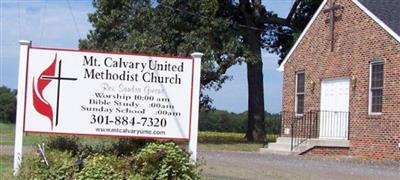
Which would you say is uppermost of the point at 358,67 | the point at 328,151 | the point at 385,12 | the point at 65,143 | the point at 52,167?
the point at 385,12

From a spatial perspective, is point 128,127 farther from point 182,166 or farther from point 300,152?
point 300,152

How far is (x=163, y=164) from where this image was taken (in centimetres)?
834

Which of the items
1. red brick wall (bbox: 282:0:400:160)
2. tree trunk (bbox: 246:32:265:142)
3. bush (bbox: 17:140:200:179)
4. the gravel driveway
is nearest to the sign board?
bush (bbox: 17:140:200:179)

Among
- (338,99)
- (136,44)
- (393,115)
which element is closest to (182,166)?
(393,115)

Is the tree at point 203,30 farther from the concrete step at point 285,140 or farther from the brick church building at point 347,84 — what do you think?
the concrete step at point 285,140

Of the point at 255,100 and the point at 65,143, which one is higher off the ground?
the point at 255,100

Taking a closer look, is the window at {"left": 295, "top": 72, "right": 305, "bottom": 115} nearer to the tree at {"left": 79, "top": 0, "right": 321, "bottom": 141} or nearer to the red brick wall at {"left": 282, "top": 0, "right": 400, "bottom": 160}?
the red brick wall at {"left": 282, "top": 0, "right": 400, "bottom": 160}

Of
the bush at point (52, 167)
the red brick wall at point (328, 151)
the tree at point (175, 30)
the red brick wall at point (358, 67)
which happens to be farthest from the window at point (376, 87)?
the bush at point (52, 167)

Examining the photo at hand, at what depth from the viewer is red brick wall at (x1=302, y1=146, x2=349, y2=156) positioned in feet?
86.3

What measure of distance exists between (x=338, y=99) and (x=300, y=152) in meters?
2.58

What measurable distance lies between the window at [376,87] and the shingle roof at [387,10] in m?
1.40

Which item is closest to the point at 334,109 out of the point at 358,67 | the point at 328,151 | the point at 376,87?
the point at 328,151

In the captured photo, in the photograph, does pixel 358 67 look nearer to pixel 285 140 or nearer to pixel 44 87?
pixel 285 140

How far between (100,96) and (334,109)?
1951 cm
